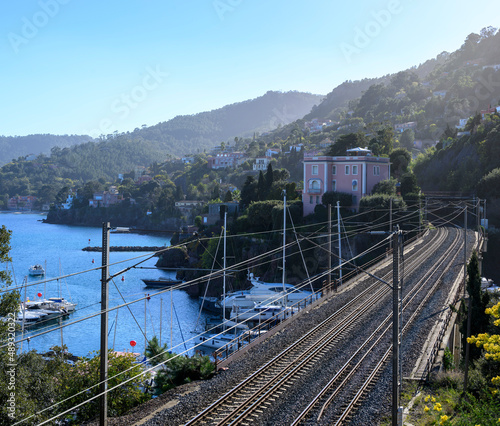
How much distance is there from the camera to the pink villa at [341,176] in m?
44.1

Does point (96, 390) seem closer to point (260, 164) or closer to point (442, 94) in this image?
point (260, 164)

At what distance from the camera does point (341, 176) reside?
45.2 meters

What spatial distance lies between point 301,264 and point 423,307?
22.2 metres

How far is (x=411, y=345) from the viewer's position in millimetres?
15328

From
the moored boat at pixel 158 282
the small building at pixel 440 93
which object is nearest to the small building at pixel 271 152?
the small building at pixel 440 93

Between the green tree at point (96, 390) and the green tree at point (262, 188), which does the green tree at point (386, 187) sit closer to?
the green tree at point (262, 188)

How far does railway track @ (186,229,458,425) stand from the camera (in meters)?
10.7

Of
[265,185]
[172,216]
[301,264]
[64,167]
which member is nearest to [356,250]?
[301,264]

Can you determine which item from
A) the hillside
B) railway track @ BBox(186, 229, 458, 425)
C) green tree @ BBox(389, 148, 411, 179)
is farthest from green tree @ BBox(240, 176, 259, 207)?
the hillside

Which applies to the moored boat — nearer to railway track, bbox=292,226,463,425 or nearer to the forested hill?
railway track, bbox=292,226,463,425

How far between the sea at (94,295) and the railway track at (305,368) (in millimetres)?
2511

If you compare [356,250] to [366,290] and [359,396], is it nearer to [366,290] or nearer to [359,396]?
[366,290]

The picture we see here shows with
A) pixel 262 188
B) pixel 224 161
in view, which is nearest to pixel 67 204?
pixel 224 161

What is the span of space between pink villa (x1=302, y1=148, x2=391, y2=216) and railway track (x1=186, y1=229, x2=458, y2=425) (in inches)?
916
